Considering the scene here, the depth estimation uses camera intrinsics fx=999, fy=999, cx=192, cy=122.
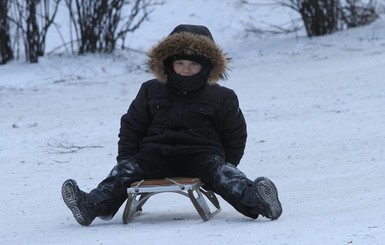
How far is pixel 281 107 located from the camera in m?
9.27

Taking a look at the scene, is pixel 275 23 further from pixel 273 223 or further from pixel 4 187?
pixel 273 223

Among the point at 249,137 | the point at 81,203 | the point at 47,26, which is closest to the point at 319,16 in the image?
the point at 47,26

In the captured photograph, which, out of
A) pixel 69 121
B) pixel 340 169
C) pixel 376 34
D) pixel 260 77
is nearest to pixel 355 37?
pixel 376 34

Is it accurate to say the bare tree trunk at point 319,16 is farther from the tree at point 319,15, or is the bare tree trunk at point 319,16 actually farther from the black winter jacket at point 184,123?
the black winter jacket at point 184,123

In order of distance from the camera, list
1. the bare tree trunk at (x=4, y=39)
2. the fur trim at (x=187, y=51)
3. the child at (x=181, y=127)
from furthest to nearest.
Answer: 1. the bare tree trunk at (x=4, y=39)
2. the fur trim at (x=187, y=51)
3. the child at (x=181, y=127)

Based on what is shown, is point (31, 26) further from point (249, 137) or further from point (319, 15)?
point (249, 137)

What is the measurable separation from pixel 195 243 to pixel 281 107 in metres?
4.97

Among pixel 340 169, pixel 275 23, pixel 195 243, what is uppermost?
pixel 195 243

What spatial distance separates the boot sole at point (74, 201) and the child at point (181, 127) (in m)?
0.05

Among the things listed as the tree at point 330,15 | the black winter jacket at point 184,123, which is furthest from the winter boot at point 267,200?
the tree at point 330,15

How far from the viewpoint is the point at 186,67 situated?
5344 millimetres

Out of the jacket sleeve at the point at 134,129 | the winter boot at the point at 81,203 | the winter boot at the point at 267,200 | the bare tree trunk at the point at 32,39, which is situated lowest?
the bare tree trunk at the point at 32,39

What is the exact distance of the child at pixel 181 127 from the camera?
520cm

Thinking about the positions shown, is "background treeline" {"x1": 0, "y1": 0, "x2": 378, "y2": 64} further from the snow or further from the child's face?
the child's face
